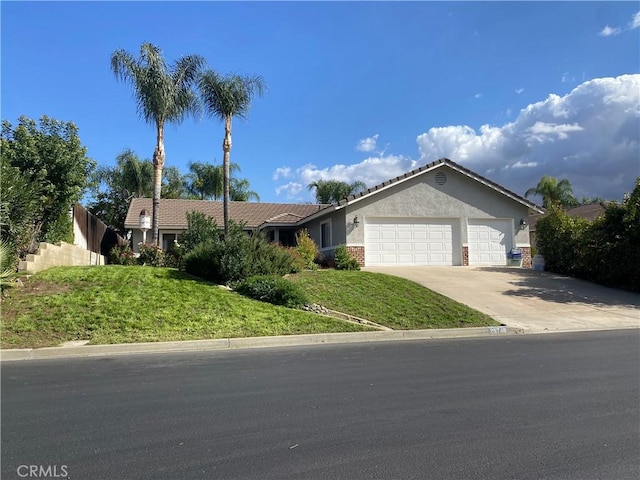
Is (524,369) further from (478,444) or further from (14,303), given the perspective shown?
(14,303)

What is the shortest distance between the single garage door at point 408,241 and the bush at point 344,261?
1.74 m

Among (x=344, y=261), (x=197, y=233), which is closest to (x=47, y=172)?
(x=197, y=233)

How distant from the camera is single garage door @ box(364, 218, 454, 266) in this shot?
2156cm

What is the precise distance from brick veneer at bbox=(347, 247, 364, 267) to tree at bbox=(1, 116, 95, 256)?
10.4m

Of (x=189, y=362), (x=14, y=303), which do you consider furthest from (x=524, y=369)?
(x=14, y=303)

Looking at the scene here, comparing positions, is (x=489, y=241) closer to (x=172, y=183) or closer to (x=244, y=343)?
(x=244, y=343)

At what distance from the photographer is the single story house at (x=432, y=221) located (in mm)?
21500

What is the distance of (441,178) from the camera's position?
2275 cm

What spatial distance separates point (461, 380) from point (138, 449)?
4268 millimetres

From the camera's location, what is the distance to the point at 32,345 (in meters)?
9.37

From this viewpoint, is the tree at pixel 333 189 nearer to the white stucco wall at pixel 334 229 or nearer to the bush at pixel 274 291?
the white stucco wall at pixel 334 229

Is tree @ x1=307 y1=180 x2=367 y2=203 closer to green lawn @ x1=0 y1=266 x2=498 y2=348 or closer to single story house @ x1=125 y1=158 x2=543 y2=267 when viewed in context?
single story house @ x1=125 y1=158 x2=543 y2=267

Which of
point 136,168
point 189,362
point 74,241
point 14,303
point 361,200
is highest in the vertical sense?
point 136,168

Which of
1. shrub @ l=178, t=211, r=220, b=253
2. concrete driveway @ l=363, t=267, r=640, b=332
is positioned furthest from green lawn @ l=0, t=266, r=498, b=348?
shrub @ l=178, t=211, r=220, b=253
